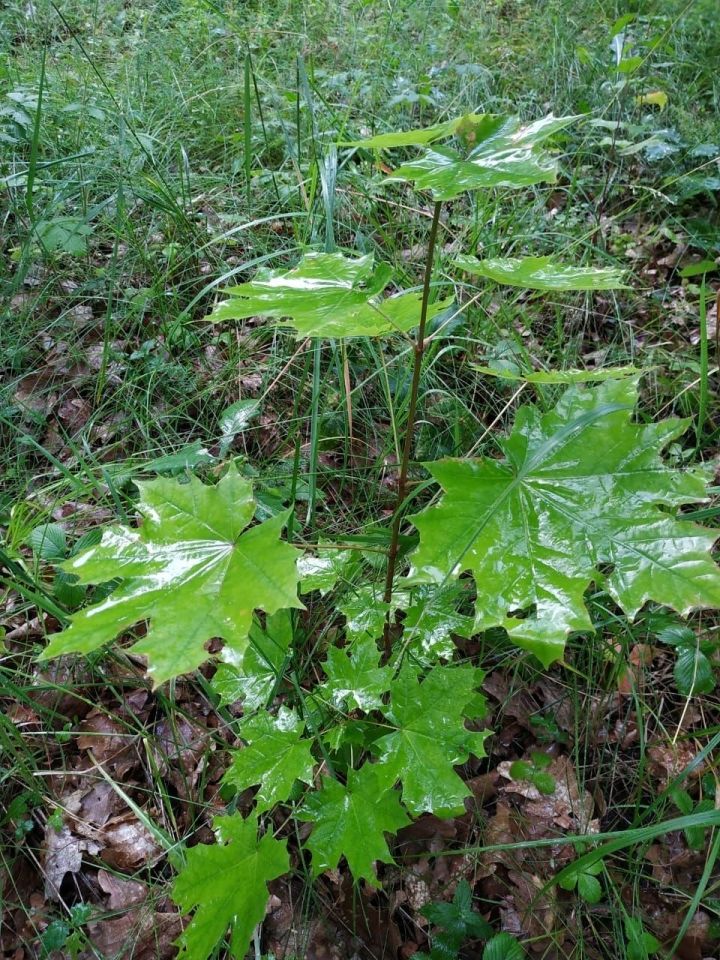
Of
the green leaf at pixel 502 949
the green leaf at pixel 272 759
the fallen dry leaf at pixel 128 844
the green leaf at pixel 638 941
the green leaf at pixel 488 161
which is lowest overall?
the fallen dry leaf at pixel 128 844

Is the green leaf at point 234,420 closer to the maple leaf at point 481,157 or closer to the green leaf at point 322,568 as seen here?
the green leaf at point 322,568

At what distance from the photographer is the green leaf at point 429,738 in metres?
1.08

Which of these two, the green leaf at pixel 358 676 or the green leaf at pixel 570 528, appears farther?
the green leaf at pixel 358 676

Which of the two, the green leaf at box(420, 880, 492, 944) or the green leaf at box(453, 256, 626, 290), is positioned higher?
the green leaf at box(453, 256, 626, 290)

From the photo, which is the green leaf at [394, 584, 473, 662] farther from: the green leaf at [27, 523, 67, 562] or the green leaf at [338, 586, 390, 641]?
the green leaf at [27, 523, 67, 562]

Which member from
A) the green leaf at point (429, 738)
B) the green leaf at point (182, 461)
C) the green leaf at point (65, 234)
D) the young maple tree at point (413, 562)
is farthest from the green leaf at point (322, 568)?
the green leaf at point (65, 234)

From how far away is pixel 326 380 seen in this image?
210cm

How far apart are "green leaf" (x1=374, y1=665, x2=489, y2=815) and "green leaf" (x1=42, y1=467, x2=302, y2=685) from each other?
42 cm

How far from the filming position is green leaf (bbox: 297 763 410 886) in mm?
1098

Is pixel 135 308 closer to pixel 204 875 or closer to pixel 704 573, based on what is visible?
pixel 204 875

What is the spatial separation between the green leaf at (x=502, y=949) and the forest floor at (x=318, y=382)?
85 mm

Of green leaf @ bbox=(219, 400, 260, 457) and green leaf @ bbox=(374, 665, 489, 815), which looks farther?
green leaf @ bbox=(219, 400, 260, 457)

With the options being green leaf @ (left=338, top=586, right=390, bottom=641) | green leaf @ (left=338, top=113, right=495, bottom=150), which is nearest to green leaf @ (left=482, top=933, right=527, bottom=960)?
green leaf @ (left=338, top=586, right=390, bottom=641)

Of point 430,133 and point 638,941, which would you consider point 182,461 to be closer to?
point 430,133
